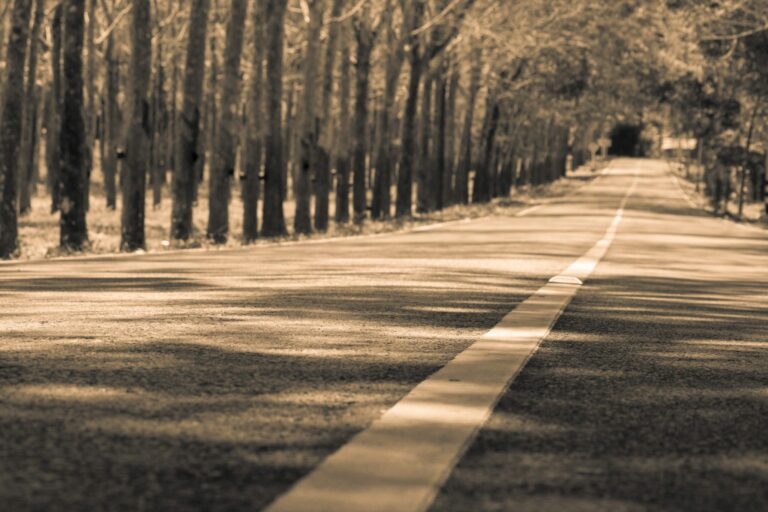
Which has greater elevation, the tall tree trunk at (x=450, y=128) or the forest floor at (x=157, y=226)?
the tall tree trunk at (x=450, y=128)

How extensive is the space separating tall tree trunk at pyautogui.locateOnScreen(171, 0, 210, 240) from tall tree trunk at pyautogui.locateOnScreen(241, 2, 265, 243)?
1.45 meters

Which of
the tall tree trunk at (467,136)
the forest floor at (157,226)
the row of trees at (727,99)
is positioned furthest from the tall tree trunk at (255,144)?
the tall tree trunk at (467,136)

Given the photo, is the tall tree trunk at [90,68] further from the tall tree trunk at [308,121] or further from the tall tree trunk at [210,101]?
the tall tree trunk at [308,121]

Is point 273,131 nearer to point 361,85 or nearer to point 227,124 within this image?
point 227,124

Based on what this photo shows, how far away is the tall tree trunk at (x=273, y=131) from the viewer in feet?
100

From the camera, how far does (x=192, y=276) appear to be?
13.0 metres

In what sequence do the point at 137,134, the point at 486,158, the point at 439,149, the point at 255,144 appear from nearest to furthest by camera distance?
the point at 137,134 < the point at 255,144 < the point at 439,149 < the point at 486,158

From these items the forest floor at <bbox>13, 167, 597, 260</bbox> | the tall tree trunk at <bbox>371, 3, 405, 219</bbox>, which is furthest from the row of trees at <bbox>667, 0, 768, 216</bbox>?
Answer: the tall tree trunk at <bbox>371, 3, 405, 219</bbox>

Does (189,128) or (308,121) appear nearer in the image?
(189,128)

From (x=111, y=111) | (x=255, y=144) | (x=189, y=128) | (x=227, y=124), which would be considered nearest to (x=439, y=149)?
(x=111, y=111)

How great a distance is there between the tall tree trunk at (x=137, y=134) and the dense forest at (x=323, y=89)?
3 cm

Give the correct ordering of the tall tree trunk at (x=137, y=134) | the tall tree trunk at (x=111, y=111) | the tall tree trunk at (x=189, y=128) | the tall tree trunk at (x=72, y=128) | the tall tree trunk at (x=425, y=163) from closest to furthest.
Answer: the tall tree trunk at (x=72, y=128) → the tall tree trunk at (x=137, y=134) → the tall tree trunk at (x=189, y=128) → the tall tree trunk at (x=111, y=111) → the tall tree trunk at (x=425, y=163)

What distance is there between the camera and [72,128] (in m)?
23.2

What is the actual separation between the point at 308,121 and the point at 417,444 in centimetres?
2986
